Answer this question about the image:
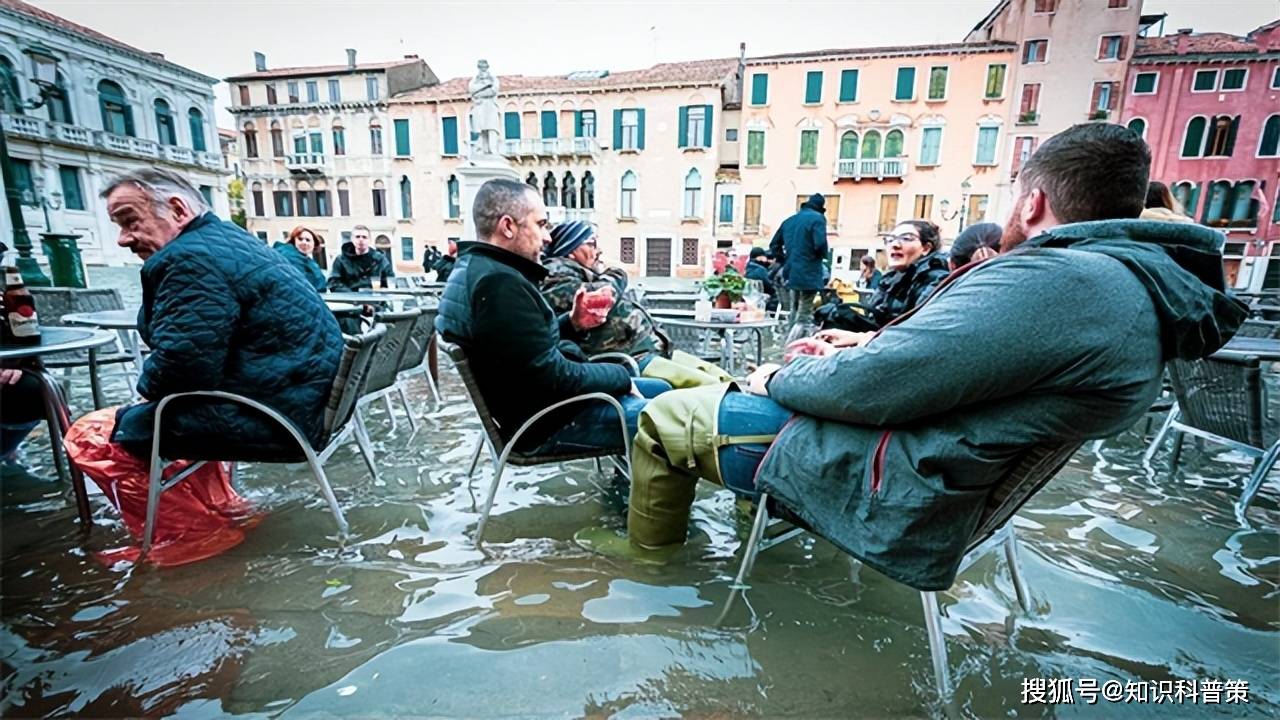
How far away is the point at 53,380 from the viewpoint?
7.95ft

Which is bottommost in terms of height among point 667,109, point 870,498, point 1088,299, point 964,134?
point 870,498

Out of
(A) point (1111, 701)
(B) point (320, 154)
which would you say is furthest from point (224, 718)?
(B) point (320, 154)

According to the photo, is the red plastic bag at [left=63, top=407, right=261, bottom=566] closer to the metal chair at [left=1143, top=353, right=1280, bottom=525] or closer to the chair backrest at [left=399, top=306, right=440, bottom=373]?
the chair backrest at [left=399, top=306, right=440, bottom=373]

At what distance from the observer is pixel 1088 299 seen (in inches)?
39.0

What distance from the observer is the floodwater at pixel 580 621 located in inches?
55.2

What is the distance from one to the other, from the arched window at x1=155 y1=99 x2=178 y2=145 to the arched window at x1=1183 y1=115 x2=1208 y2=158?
41.1m

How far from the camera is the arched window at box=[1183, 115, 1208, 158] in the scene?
20.6m

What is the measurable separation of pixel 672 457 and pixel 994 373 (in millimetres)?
896

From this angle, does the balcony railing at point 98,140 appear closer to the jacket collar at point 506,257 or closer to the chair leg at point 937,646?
the jacket collar at point 506,257

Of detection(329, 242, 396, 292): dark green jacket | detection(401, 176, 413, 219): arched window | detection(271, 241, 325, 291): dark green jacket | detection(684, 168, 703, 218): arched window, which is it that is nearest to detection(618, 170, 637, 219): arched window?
detection(684, 168, 703, 218): arched window

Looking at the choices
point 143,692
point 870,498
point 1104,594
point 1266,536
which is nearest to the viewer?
point 870,498

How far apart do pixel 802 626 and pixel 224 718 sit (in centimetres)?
157

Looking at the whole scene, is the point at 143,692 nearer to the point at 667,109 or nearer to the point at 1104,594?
the point at 1104,594

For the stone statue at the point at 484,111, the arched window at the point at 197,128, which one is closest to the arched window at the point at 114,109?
the arched window at the point at 197,128
